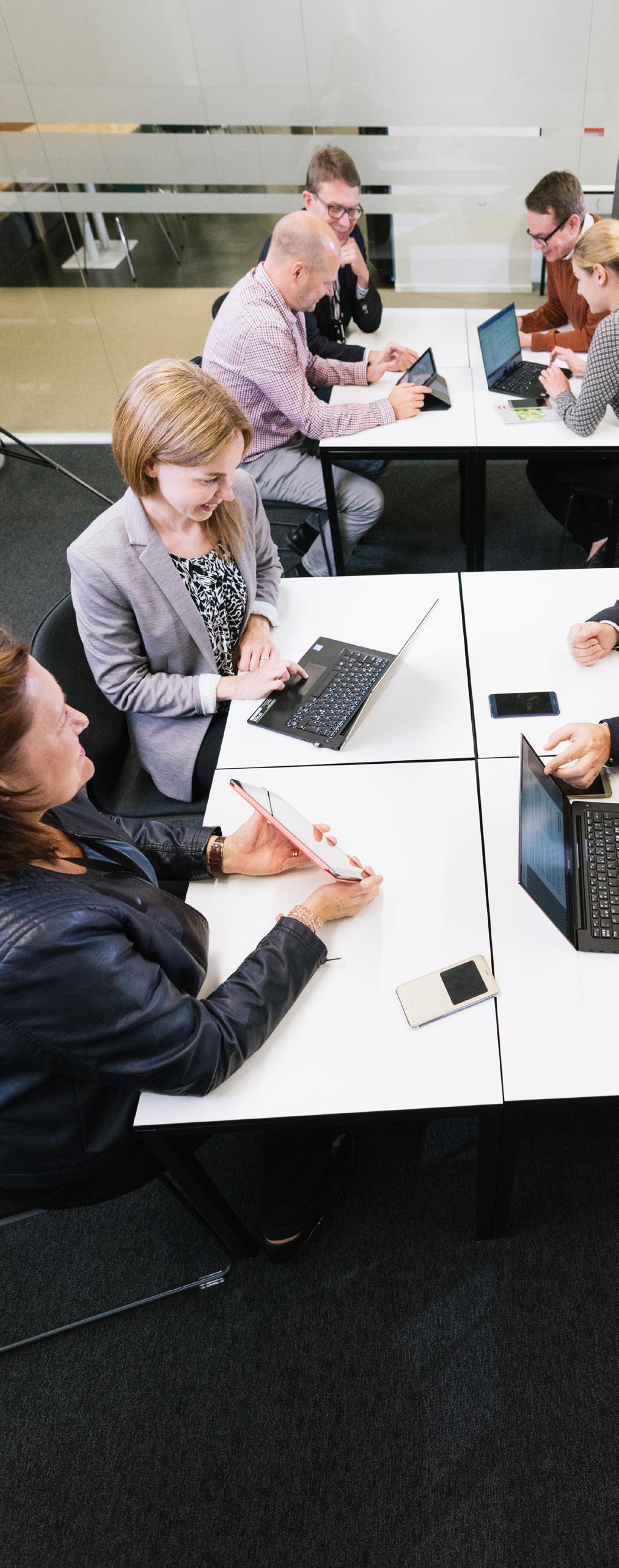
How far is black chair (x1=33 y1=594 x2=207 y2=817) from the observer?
1.90 m

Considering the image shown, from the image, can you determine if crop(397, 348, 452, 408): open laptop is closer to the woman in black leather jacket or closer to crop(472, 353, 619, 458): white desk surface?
crop(472, 353, 619, 458): white desk surface

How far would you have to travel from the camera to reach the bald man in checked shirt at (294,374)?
9.02 feet

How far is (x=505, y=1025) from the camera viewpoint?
4.32 ft

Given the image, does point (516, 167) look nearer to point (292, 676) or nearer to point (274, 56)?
point (274, 56)

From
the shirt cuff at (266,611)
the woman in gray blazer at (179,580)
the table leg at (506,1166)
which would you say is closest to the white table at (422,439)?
the woman in gray blazer at (179,580)

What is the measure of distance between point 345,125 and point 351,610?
2.80 m

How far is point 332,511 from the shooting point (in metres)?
3.16

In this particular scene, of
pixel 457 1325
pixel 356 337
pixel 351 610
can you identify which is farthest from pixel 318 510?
pixel 457 1325

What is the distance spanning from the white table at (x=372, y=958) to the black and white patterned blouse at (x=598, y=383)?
4.83 feet

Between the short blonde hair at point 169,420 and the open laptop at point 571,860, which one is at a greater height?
the short blonde hair at point 169,420

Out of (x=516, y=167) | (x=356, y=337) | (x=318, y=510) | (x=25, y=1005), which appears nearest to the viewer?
(x=25, y=1005)

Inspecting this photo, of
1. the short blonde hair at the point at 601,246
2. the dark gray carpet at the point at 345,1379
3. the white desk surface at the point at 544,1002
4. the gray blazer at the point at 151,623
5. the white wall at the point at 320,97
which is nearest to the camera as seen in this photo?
the white desk surface at the point at 544,1002

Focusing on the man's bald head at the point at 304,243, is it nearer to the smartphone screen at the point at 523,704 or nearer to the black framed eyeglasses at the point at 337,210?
the black framed eyeglasses at the point at 337,210

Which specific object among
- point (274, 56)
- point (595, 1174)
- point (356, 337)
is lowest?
point (595, 1174)
